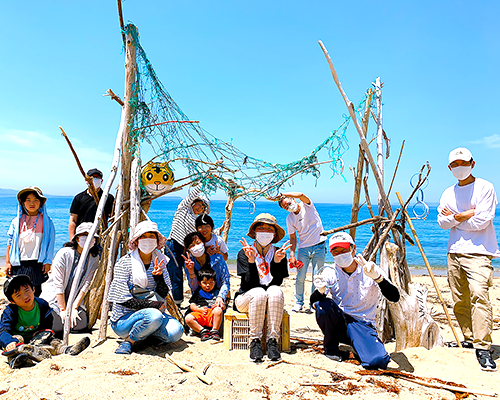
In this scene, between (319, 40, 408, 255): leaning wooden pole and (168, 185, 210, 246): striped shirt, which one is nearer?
(319, 40, 408, 255): leaning wooden pole

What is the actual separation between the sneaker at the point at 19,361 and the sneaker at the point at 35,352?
30 millimetres

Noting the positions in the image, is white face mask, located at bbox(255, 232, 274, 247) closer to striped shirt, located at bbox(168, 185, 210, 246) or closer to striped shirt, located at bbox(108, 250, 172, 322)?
striped shirt, located at bbox(108, 250, 172, 322)

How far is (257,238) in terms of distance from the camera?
388cm

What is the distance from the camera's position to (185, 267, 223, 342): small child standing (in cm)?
409

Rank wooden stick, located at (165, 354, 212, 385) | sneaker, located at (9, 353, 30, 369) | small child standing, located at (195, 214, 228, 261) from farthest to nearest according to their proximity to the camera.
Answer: small child standing, located at (195, 214, 228, 261) → sneaker, located at (9, 353, 30, 369) → wooden stick, located at (165, 354, 212, 385)

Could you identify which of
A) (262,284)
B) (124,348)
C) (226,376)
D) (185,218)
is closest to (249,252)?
(262,284)

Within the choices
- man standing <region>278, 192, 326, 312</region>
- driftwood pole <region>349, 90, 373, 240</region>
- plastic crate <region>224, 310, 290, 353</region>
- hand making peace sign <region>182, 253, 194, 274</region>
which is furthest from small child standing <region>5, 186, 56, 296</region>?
driftwood pole <region>349, 90, 373, 240</region>

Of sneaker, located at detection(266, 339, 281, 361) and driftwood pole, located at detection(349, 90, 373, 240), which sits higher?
driftwood pole, located at detection(349, 90, 373, 240)

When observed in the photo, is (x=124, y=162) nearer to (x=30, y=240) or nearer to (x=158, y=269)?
(x=30, y=240)

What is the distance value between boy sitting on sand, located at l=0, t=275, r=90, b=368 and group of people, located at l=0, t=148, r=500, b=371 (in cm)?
1

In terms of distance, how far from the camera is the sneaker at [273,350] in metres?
3.36

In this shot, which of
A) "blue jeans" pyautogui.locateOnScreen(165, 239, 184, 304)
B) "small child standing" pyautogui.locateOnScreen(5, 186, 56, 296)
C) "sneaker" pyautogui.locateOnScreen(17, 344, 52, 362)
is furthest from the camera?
"blue jeans" pyautogui.locateOnScreen(165, 239, 184, 304)

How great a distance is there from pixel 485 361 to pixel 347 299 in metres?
1.31

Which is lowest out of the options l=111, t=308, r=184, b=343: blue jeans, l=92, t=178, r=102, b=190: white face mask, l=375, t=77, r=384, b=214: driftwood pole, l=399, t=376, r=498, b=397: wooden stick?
l=399, t=376, r=498, b=397: wooden stick
